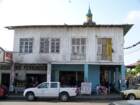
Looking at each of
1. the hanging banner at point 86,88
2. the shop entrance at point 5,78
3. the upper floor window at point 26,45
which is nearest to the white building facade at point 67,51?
the upper floor window at point 26,45

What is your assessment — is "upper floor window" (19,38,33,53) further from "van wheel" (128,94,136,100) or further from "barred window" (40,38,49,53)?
"van wheel" (128,94,136,100)

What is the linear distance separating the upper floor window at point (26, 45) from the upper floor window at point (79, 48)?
447 cm

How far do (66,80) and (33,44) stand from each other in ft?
18.0

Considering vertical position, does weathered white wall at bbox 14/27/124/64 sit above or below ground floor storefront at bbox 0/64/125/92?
above

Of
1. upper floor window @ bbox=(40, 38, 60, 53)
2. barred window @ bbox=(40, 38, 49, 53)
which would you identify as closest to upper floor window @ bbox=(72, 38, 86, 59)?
upper floor window @ bbox=(40, 38, 60, 53)

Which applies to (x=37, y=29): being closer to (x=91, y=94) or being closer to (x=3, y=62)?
(x=3, y=62)

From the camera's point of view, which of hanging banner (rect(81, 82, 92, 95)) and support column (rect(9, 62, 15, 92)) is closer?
hanging banner (rect(81, 82, 92, 95))

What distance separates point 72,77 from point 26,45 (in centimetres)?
607

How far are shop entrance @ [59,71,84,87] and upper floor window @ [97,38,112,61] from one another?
3.72 m

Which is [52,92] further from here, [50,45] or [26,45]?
[26,45]

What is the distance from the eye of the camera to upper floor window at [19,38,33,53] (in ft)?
111

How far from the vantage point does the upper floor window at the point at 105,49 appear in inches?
1284

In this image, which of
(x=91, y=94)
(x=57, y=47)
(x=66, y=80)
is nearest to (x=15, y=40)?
(x=57, y=47)

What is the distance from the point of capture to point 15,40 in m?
34.2
